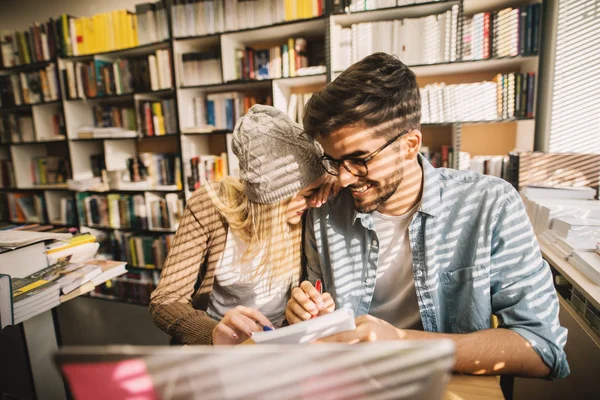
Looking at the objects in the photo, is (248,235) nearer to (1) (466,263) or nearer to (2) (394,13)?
(1) (466,263)

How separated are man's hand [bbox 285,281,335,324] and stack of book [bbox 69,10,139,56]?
2766mm

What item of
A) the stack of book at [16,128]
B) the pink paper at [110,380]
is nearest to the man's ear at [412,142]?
the pink paper at [110,380]

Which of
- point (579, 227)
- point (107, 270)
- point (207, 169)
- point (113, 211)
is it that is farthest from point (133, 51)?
point (579, 227)

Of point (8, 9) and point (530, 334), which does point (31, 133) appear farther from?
point (530, 334)

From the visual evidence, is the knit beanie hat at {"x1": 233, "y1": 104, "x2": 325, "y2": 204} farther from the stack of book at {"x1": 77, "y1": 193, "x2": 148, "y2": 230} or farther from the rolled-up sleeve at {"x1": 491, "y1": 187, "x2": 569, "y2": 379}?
the stack of book at {"x1": 77, "y1": 193, "x2": 148, "y2": 230}

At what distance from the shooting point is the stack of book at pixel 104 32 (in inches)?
109

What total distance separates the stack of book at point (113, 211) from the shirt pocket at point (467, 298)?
8.90 ft

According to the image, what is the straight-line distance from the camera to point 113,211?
312cm

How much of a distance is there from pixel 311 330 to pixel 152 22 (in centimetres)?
288

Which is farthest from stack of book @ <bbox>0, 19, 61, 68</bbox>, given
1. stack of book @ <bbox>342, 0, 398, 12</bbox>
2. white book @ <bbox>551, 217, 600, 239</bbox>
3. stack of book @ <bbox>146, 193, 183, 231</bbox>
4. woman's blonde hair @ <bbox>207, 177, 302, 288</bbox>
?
white book @ <bbox>551, 217, 600, 239</bbox>

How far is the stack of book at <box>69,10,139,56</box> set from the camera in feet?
9.10

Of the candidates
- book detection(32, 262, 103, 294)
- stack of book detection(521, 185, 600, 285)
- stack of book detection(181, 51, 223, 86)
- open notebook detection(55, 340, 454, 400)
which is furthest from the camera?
stack of book detection(181, 51, 223, 86)

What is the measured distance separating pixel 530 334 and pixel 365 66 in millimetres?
821

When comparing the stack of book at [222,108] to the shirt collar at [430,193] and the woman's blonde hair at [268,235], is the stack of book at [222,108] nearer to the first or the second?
the woman's blonde hair at [268,235]
